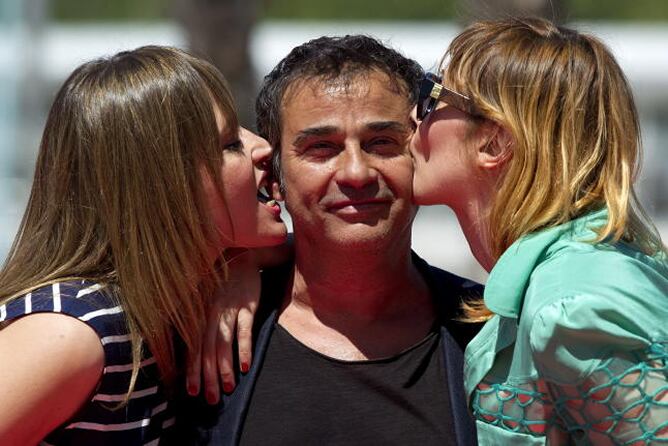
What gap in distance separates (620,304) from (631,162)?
1.61ft

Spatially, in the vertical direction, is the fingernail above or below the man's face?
below

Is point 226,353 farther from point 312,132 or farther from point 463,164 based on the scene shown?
point 463,164

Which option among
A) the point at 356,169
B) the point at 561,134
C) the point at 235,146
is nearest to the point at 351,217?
the point at 356,169

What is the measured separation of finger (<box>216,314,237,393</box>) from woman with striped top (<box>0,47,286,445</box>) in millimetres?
81

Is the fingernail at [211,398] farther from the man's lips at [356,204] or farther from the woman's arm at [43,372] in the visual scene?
the man's lips at [356,204]

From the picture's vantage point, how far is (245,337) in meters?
3.25

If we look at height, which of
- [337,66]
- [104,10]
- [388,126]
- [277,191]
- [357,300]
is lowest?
Answer: [104,10]

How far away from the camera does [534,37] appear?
2.87 meters

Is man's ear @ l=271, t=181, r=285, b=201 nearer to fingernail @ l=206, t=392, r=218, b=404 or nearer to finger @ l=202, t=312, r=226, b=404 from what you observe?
finger @ l=202, t=312, r=226, b=404

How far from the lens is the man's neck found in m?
3.44

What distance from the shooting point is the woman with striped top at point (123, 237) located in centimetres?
282

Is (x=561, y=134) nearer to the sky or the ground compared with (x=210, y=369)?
nearer to the sky

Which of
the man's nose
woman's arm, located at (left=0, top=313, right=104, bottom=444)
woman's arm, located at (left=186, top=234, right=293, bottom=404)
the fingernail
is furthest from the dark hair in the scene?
woman's arm, located at (left=0, top=313, right=104, bottom=444)

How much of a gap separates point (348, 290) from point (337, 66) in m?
0.71
